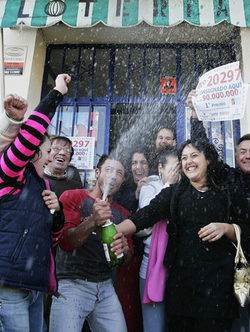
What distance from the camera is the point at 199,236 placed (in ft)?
8.58

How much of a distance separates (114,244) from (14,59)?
403 centimetres

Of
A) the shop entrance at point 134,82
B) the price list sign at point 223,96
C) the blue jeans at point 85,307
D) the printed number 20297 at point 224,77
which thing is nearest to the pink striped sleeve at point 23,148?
the blue jeans at point 85,307

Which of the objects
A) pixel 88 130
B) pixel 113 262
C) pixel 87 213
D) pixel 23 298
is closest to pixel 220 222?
pixel 113 262

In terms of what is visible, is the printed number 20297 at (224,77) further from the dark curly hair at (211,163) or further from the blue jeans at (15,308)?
the blue jeans at (15,308)

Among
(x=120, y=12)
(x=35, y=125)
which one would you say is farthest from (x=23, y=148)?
(x=120, y=12)

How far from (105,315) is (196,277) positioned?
0.79 m

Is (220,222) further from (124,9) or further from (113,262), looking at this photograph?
(124,9)

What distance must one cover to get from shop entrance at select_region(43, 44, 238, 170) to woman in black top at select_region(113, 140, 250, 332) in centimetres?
277

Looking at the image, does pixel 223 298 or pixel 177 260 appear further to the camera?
pixel 177 260

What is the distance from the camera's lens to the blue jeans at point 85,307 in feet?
8.70

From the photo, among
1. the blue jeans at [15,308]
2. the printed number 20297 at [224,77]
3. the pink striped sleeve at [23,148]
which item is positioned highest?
the printed number 20297 at [224,77]

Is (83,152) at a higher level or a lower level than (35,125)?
higher

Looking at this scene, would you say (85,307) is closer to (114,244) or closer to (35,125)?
(114,244)

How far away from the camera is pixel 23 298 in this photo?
6.88 feet
